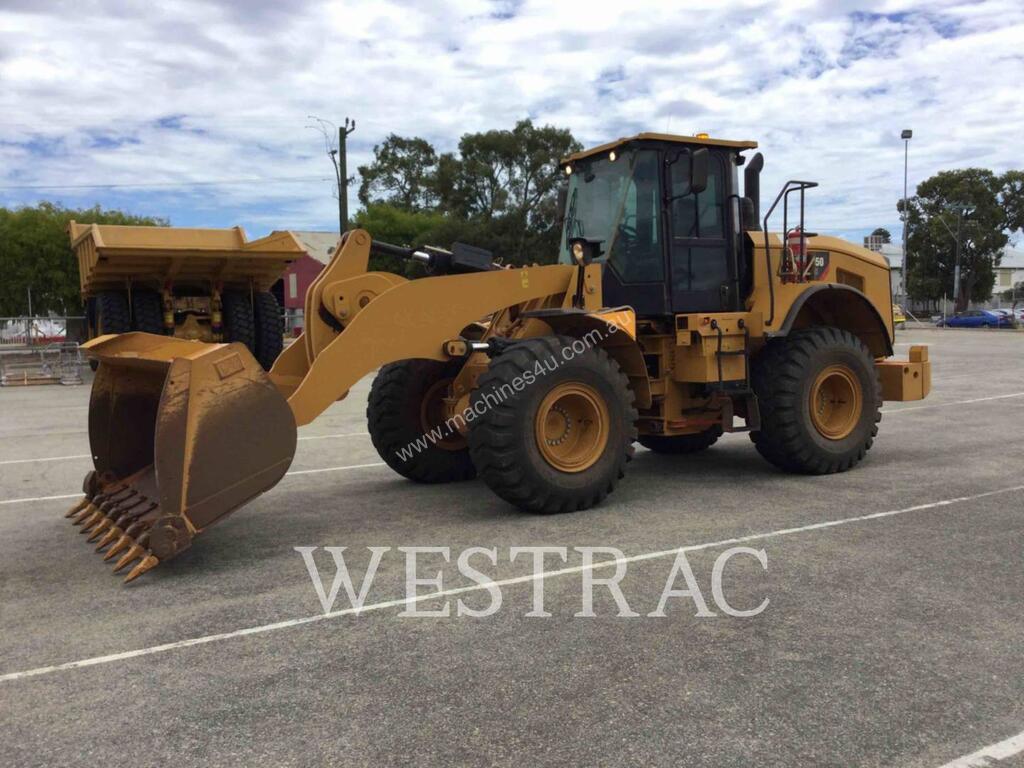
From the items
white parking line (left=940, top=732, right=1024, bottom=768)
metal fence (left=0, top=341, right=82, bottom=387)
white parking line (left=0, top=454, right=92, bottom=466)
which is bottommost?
white parking line (left=940, top=732, right=1024, bottom=768)

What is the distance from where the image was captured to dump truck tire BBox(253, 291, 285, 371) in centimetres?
1792

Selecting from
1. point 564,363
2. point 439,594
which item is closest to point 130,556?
point 439,594

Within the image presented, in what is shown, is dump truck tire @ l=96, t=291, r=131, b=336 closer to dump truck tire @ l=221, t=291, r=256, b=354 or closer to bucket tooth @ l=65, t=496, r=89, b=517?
dump truck tire @ l=221, t=291, r=256, b=354

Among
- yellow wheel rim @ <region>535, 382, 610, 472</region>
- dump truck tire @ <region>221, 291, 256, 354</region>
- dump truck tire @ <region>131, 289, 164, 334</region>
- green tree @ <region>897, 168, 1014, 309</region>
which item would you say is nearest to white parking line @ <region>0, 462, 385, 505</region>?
yellow wheel rim @ <region>535, 382, 610, 472</region>

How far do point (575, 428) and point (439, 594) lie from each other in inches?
88.6

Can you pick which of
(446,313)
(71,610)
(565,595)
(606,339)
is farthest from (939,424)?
(71,610)

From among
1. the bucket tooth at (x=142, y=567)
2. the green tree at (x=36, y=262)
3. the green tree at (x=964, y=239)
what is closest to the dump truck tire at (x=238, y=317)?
the bucket tooth at (x=142, y=567)

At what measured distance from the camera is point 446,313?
253 inches

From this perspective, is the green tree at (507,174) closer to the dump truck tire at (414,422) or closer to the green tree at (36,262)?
the green tree at (36,262)

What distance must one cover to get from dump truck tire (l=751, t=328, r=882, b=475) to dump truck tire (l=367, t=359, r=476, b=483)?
2.67 m

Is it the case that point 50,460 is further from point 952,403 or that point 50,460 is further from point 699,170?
point 952,403

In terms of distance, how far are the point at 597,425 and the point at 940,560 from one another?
7.95 feet

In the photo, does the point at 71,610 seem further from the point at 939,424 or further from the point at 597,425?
the point at 939,424

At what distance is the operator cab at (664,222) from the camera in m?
7.09
